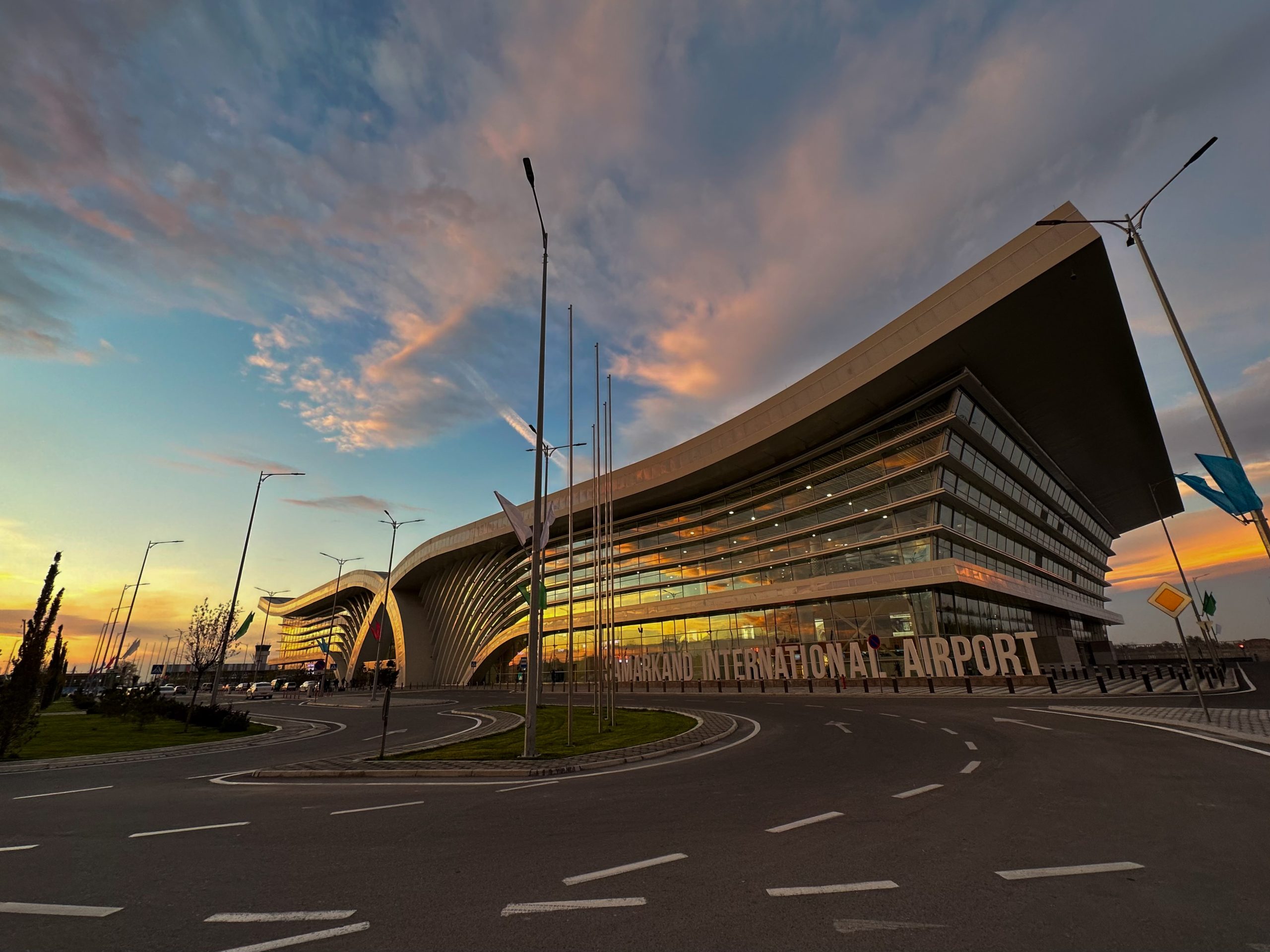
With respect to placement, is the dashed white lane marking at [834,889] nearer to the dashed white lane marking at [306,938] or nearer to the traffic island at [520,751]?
the dashed white lane marking at [306,938]

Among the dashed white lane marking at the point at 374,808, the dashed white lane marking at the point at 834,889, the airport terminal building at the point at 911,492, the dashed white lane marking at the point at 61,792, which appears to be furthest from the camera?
the airport terminal building at the point at 911,492

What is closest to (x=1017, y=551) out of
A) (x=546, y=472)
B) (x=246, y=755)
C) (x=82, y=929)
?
(x=546, y=472)

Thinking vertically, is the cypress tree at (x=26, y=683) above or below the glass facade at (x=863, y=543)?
below

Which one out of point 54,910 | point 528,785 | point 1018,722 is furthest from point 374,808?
point 1018,722

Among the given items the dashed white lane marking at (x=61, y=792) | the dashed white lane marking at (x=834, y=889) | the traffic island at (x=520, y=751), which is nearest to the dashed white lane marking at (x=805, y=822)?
the dashed white lane marking at (x=834, y=889)

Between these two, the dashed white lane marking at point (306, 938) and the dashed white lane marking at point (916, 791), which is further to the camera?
the dashed white lane marking at point (916, 791)

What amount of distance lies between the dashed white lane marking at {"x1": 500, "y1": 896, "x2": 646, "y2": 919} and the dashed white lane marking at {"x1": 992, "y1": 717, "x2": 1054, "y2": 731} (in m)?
15.8

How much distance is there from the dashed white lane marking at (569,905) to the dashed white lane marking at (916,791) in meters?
5.50

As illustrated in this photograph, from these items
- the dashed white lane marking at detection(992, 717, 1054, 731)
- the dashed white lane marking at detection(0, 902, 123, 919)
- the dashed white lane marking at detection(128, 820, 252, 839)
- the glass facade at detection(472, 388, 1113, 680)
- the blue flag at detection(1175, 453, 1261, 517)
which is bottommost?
the dashed white lane marking at detection(128, 820, 252, 839)

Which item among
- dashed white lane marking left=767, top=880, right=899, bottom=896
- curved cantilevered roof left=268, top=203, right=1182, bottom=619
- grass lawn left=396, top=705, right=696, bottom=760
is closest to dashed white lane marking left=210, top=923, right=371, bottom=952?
dashed white lane marking left=767, top=880, right=899, bottom=896

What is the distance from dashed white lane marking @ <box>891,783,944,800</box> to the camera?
28.3 ft

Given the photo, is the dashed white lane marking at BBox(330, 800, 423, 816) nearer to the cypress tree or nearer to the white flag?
the white flag

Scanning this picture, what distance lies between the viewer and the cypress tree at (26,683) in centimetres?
1725

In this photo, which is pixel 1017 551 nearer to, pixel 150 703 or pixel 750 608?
pixel 750 608
